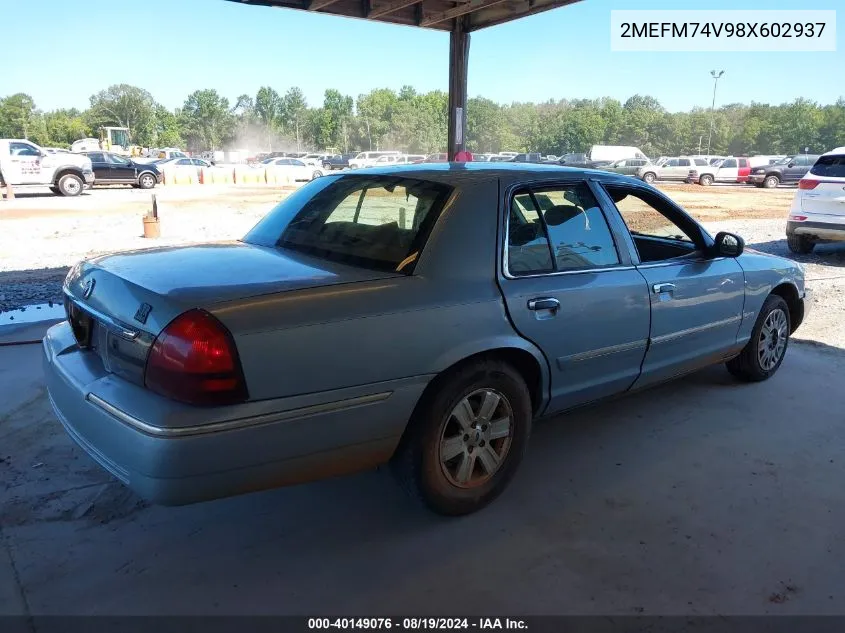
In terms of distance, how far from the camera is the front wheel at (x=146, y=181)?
26609 mm

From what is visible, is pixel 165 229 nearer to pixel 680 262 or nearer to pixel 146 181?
pixel 680 262

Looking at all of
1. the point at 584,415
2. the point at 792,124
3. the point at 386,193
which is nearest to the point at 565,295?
the point at 386,193

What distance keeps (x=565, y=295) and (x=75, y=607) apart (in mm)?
2384

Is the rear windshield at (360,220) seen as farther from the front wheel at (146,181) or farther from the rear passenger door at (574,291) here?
the front wheel at (146,181)

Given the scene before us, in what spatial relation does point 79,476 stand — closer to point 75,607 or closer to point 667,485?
point 75,607

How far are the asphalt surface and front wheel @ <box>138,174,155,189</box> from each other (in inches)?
988

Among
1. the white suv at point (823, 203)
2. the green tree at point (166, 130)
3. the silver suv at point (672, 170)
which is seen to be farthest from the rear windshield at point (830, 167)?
the green tree at point (166, 130)

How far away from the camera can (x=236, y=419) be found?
7.55 ft

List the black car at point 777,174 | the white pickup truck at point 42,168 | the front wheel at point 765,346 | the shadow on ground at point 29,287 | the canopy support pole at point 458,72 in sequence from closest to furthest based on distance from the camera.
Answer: the front wheel at point 765,346
the shadow on ground at point 29,287
the canopy support pole at point 458,72
the white pickup truck at point 42,168
the black car at point 777,174

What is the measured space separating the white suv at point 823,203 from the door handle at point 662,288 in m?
7.73

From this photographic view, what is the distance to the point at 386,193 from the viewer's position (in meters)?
3.46

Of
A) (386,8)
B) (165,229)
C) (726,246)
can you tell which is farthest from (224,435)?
(165,229)

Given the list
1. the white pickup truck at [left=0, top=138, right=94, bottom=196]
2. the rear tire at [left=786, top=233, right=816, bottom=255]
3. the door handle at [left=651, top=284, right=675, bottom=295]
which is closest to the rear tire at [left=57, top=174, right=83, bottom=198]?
the white pickup truck at [left=0, top=138, right=94, bottom=196]

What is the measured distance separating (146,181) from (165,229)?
1456cm
